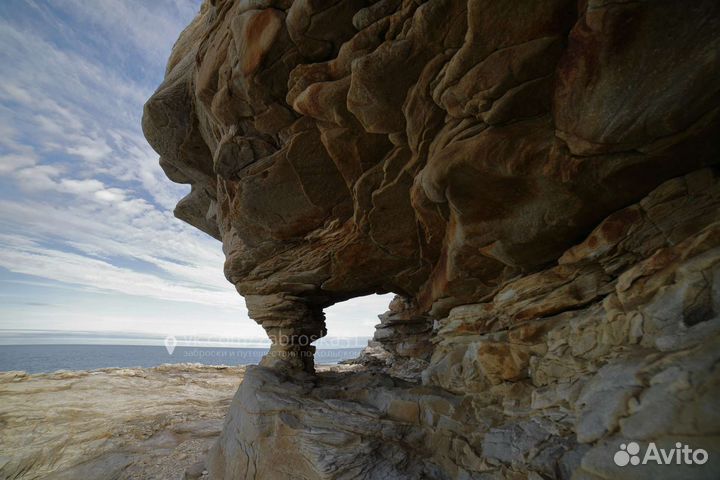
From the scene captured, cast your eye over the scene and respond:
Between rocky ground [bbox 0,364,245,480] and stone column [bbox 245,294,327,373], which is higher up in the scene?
stone column [bbox 245,294,327,373]

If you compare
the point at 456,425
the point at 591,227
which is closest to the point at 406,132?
the point at 591,227

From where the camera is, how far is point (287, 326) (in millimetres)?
15852

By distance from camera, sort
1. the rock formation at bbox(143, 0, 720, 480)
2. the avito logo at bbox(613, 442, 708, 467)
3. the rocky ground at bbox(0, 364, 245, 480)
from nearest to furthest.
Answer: the avito logo at bbox(613, 442, 708, 467) → the rock formation at bbox(143, 0, 720, 480) → the rocky ground at bbox(0, 364, 245, 480)

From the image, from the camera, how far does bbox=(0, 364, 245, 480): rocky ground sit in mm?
13219

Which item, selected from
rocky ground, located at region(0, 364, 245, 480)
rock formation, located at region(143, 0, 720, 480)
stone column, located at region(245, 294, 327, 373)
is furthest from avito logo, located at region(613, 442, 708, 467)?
rocky ground, located at region(0, 364, 245, 480)

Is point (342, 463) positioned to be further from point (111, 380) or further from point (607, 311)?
point (111, 380)

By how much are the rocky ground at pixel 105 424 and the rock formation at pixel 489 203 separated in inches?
206

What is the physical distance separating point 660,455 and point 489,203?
4866 mm

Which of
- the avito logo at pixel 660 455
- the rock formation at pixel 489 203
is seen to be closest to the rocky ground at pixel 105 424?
the rock formation at pixel 489 203

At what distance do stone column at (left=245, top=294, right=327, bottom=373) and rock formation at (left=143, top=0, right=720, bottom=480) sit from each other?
2.22 meters

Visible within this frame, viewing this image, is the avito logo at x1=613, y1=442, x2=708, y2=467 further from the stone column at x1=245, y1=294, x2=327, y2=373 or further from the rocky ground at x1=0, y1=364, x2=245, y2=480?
the rocky ground at x1=0, y1=364, x2=245, y2=480

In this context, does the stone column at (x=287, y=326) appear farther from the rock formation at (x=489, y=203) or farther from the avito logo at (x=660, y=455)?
the avito logo at (x=660, y=455)

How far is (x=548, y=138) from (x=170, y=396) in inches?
1055

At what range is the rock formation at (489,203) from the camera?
4.61m
